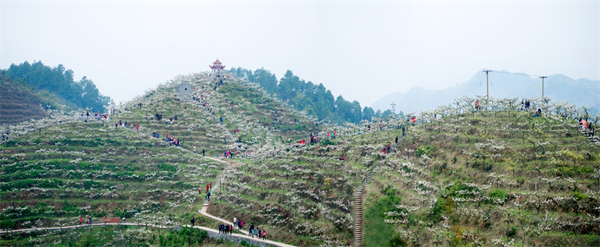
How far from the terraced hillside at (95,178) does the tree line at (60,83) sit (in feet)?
174

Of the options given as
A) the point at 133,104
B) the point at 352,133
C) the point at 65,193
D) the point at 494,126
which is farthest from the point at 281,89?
the point at 494,126

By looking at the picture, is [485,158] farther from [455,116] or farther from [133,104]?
[133,104]

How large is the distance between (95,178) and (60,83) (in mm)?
71813

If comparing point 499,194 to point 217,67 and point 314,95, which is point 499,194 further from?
point 314,95

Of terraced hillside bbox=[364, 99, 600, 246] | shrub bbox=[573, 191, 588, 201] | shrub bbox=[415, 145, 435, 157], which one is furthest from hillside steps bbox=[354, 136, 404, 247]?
shrub bbox=[573, 191, 588, 201]

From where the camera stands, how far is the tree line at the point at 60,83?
334 ft

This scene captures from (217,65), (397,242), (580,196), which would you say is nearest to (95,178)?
(397,242)

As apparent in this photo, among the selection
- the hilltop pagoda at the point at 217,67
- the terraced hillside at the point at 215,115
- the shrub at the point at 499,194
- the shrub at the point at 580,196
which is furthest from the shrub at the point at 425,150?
the hilltop pagoda at the point at 217,67

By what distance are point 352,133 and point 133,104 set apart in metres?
36.9

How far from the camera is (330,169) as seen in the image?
125ft

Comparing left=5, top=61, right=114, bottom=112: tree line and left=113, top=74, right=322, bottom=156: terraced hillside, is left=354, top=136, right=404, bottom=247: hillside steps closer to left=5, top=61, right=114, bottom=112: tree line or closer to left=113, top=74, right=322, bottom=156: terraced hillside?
left=113, top=74, right=322, bottom=156: terraced hillside

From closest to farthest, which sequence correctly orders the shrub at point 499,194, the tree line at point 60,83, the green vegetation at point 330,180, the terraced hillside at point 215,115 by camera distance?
the green vegetation at point 330,180, the shrub at point 499,194, the terraced hillside at point 215,115, the tree line at point 60,83

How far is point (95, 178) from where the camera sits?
149 feet

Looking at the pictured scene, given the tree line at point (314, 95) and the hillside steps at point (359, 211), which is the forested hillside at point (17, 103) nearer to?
the tree line at point (314, 95)
